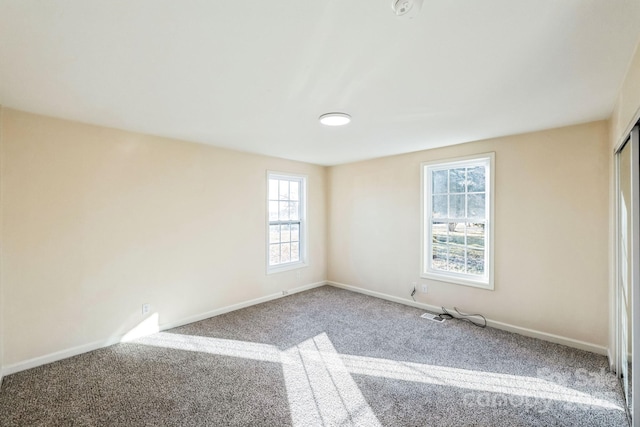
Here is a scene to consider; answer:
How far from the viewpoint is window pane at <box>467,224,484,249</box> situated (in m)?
3.67

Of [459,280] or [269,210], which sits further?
[269,210]

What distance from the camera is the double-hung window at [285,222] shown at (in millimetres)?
4656

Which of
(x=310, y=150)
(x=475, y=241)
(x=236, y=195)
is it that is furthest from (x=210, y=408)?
(x=475, y=241)

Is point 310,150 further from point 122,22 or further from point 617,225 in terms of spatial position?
point 617,225

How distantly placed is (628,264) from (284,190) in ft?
13.5

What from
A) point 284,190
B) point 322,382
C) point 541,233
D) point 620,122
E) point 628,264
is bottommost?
point 322,382

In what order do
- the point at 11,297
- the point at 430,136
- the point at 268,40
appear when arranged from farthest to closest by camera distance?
the point at 430,136 < the point at 11,297 < the point at 268,40

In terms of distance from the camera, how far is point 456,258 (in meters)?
3.91

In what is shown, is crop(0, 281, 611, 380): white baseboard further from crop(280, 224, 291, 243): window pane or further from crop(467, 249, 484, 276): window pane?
crop(280, 224, 291, 243): window pane

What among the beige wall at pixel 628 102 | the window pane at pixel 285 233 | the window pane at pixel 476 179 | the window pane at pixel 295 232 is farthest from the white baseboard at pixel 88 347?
the beige wall at pixel 628 102

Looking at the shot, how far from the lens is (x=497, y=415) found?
1955 millimetres

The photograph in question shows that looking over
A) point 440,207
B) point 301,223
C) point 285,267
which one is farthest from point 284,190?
point 440,207

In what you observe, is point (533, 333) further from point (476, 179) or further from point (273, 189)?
point (273, 189)

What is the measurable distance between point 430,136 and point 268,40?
96.3 inches
